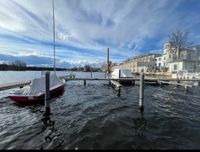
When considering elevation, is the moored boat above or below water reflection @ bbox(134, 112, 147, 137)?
above

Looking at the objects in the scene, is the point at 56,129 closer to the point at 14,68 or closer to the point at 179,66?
the point at 179,66

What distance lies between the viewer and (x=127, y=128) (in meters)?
6.95

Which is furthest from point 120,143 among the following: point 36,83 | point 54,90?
point 54,90

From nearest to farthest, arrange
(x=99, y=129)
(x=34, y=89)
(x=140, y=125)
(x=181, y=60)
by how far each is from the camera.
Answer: (x=99, y=129) < (x=140, y=125) < (x=34, y=89) < (x=181, y=60)

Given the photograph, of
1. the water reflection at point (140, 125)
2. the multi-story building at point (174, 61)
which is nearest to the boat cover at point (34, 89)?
the water reflection at point (140, 125)

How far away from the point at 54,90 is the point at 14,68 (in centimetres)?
10352

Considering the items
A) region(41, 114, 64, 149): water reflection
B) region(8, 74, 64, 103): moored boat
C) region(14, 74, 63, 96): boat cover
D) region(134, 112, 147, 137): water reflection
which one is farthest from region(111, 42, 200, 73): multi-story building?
region(41, 114, 64, 149): water reflection

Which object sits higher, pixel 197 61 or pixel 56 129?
pixel 197 61

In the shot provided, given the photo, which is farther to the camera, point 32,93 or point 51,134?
point 32,93

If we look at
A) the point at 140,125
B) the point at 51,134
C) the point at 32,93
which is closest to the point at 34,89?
the point at 32,93

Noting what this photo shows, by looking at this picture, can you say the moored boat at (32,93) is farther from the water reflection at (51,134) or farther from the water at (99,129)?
the water reflection at (51,134)

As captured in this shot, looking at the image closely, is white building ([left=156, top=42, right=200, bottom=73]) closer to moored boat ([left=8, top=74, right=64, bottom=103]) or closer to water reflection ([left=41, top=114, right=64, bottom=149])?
moored boat ([left=8, top=74, right=64, bottom=103])

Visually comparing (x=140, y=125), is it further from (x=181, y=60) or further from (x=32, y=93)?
(x=181, y=60)

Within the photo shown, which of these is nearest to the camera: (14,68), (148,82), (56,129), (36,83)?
(56,129)
